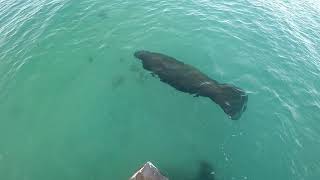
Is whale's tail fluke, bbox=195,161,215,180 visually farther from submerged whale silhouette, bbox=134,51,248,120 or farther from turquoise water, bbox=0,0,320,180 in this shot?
submerged whale silhouette, bbox=134,51,248,120

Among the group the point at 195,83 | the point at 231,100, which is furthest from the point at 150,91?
the point at 231,100

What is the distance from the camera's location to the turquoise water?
2350 centimetres

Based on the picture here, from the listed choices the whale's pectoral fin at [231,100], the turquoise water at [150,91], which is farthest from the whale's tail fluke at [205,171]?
the whale's pectoral fin at [231,100]

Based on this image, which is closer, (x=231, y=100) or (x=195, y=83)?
(x=231, y=100)

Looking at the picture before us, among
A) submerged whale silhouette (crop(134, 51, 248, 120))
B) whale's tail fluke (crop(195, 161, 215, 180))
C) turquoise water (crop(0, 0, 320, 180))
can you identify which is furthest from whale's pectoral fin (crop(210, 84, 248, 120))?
whale's tail fluke (crop(195, 161, 215, 180))

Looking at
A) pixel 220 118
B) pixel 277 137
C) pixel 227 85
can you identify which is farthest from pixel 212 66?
pixel 277 137

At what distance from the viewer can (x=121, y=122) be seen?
25.8m

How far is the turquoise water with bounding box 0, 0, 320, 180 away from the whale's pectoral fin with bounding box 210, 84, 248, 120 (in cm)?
48

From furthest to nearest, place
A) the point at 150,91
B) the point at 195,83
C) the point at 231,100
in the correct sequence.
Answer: the point at 150,91 → the point at 195,83 → the point at 231,100

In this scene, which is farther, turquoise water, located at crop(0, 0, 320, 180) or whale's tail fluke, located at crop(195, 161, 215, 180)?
turquoise water, located at crop(0, 0, 320, 180)

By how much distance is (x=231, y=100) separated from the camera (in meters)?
26.4

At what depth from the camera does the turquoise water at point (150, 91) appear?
77.1 ft

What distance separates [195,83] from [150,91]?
342 cm

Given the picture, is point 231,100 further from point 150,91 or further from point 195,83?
point 150,91
